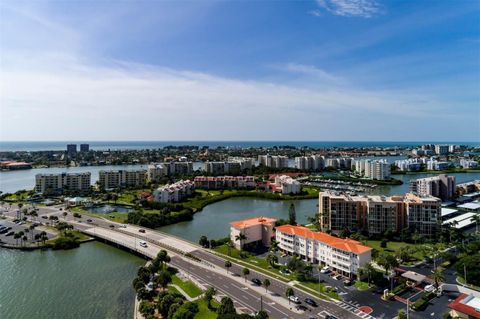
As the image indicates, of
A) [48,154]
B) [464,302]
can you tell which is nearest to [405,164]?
[464,302]

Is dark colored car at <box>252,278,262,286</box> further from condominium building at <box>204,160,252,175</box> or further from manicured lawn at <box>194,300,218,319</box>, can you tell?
condominium building at <box>204,160,252,175</box>

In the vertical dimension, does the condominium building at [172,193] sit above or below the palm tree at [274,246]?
above

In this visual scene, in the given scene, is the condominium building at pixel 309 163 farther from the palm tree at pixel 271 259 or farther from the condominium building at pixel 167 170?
the palm tree at pixel 271 259

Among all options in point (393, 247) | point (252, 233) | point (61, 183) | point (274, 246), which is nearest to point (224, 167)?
point (61, 183)

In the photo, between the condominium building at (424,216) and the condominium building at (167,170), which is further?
the condominium building at (167,170)

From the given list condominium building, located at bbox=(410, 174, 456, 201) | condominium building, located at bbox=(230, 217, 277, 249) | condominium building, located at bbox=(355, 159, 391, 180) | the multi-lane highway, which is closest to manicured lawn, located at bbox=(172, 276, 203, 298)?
the multi-lane highway

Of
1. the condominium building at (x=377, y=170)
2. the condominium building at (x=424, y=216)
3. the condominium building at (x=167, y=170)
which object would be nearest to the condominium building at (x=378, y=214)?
the condominium building at (x=424, y=216)

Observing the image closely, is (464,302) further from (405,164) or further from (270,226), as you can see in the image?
(405,164)

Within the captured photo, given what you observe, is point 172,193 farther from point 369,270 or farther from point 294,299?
point 369,270
